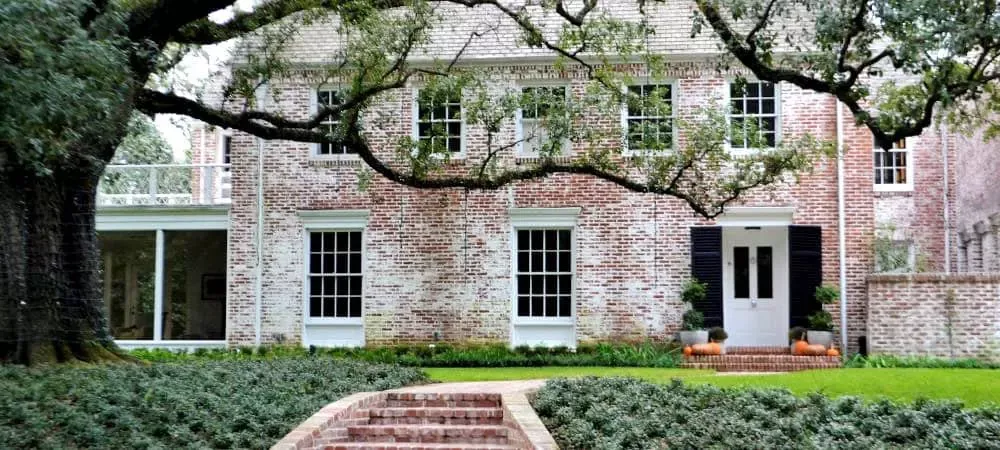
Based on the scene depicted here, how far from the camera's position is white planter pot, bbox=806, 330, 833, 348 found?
1814 centimetres

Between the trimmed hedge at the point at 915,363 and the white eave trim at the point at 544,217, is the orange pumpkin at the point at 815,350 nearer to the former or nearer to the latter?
the trimmed hedge at the point at 915,363

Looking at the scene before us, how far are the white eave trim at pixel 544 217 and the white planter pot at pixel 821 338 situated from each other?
4611mm

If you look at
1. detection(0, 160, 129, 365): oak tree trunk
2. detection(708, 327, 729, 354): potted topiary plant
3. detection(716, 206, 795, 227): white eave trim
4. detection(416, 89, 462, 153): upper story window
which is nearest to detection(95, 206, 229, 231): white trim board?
detection(416, 89, 462, 153): upper story window

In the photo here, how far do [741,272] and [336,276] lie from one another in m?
7.62

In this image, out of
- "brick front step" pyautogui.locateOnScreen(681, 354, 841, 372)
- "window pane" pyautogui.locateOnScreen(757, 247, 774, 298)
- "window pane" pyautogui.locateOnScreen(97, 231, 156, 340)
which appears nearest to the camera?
"brick front step" pyautogui.locateOnScreen(681, 354, 841, 372)

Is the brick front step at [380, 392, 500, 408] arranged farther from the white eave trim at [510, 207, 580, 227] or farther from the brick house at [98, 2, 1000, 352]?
the white eave trim at [510, 207, 580, 227]

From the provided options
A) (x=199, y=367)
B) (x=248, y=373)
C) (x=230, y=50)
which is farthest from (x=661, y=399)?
(x=230, y=50)

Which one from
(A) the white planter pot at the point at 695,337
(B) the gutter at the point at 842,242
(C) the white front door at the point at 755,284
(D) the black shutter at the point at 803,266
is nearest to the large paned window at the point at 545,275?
(A) the white planter pot at the point at 695,337

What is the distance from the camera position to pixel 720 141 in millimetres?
14922

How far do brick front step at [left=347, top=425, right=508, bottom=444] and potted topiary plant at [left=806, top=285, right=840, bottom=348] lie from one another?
9285 millimetres

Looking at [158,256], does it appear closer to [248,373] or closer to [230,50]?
[230,50]

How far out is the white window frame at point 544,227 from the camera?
19609 mm

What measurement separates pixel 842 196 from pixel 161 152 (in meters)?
22.4

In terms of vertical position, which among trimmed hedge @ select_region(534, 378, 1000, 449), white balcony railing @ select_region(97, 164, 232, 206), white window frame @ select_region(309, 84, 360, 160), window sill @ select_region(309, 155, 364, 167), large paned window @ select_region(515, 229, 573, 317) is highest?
white window frame @ select_region(309, 84, 360, 160)
